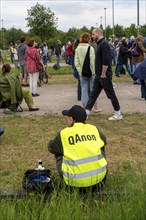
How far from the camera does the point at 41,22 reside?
4822 centimetres

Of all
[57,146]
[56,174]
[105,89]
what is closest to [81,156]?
[57,146]

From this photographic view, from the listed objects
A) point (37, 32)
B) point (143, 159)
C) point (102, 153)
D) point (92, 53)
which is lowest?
point (143, 159)

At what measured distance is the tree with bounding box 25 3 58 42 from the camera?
47.9 meters

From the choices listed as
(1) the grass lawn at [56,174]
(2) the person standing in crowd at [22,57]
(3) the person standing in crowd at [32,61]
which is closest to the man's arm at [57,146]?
(1) the grass lawn at [56,174]

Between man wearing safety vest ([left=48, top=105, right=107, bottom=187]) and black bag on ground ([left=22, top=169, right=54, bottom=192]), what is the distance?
0.20 metres

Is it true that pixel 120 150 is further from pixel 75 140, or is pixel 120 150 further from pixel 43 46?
pixel 43 46

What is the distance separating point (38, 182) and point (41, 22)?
45189 millimetres

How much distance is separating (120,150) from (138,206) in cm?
299

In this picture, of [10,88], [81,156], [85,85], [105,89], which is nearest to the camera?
[81,156]

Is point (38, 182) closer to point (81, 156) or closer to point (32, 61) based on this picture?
point (81, 156)

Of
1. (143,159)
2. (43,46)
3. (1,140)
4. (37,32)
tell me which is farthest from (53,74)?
(37,32)

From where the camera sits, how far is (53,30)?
48406 millimetres

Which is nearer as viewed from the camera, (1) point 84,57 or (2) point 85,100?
(1) point 84,57

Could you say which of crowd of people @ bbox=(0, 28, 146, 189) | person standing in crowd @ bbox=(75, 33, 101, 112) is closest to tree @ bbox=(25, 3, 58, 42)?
crowd of people @ bbox=(0, 28, 146, 189)
